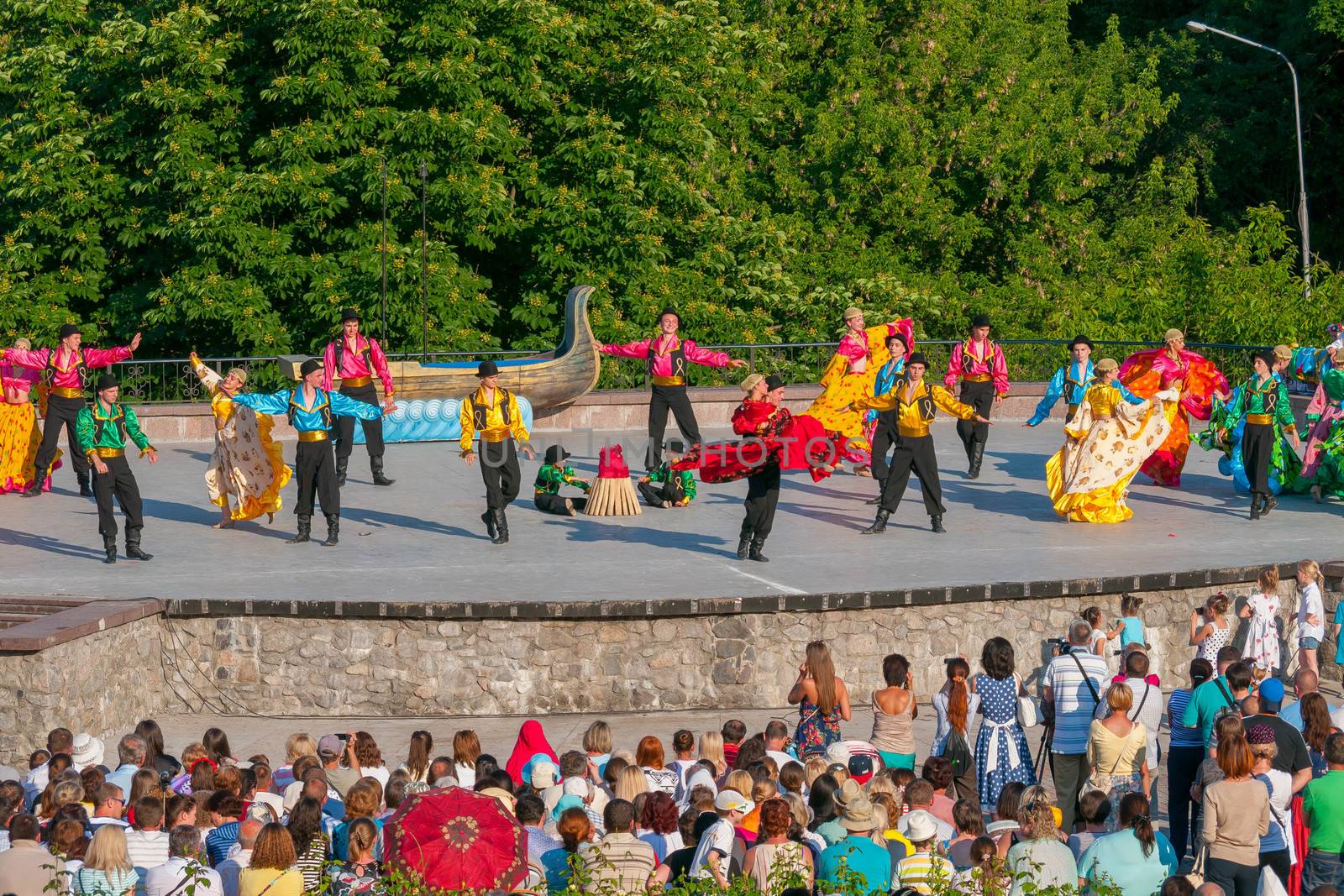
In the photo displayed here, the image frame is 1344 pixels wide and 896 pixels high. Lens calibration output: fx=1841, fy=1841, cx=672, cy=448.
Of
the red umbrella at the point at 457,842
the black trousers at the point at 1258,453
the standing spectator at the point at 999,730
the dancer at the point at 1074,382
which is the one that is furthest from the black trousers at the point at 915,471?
the red umbrella at the point at 457,842

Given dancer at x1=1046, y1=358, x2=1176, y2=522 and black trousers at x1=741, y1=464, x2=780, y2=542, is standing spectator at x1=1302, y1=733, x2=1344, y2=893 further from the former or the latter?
dancer at x1=1046, y1=358, x2=1176, y2=522

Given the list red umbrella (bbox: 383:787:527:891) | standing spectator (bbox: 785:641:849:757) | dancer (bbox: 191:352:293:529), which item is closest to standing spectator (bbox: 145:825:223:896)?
red umbrella (bbox: 383:787:527:891)

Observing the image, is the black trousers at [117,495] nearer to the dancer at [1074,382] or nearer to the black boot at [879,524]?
the black boot at [879,524]

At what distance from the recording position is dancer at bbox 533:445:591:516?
60.1 ft

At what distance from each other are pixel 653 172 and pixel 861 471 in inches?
391

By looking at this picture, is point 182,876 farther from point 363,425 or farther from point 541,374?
point 541,374

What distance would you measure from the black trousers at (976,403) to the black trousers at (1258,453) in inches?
119

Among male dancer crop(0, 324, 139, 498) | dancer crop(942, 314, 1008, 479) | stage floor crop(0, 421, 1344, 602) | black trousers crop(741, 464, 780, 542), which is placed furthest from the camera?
dancer crop(942, 314, 1008, 479)

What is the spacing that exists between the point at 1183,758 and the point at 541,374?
1430 cm

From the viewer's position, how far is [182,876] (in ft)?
24.8

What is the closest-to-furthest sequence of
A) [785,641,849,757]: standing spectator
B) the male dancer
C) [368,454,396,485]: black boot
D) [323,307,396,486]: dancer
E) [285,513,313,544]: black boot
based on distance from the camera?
1. [785,641,849,757]: standing spectator
2. [285,513,313,544]: black boot
3. the male dancer
4. [323,307,396,486]: dancer
5. [368,454,396,485]: black boot

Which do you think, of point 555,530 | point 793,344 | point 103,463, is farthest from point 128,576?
point 793,344

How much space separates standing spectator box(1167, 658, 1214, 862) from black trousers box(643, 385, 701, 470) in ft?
31.2

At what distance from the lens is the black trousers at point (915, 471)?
54.6 ft
